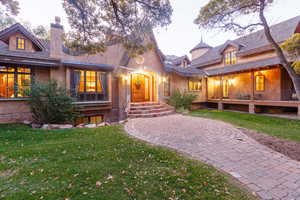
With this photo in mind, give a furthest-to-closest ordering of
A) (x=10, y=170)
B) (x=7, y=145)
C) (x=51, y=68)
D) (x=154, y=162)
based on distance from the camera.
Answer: (x=51, y=68) → (x=7, y=145) → (x=154, y=162) → (x=10, y=170)

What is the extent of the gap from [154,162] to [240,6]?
246 inches

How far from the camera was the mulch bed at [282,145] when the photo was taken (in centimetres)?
421

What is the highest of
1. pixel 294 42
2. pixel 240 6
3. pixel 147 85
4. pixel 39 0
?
pixel 39 0

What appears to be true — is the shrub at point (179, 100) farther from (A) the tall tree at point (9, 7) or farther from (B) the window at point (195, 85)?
(A) the tall tree at point (9, 7)

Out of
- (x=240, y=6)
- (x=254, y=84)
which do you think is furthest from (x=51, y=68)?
(x=254, y=84)

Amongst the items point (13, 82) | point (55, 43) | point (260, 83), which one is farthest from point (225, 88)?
point (13, 82)

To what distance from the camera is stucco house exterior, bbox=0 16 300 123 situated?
8.27 m

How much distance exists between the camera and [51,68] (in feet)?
29.8

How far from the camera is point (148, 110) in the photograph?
10.2 m

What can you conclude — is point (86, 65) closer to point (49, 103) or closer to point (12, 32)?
point (49, 103)

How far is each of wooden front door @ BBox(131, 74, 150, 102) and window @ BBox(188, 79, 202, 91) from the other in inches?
214

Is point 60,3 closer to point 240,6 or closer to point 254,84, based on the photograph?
point 240,6

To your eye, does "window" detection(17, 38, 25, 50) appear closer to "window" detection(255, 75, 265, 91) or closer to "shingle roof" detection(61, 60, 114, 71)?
"shingle roof" detection(61, 60, 114, 71)

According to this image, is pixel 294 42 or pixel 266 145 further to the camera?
pixel 294 42
